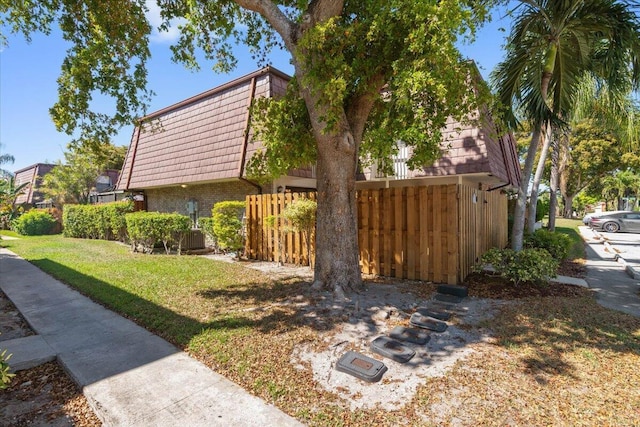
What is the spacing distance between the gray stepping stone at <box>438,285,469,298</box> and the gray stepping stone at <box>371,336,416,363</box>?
236cm

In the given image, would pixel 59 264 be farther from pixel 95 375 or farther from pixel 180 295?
pixel 95 375

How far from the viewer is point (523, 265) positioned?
625 cm

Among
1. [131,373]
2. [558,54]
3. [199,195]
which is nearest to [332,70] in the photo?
[131,373]

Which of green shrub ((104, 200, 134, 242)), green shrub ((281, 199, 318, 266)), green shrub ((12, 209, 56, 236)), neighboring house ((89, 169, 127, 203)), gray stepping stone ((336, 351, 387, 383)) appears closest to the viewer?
gray stepping stone ((336, 351, 387, 383))

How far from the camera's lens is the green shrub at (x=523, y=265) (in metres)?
6.15

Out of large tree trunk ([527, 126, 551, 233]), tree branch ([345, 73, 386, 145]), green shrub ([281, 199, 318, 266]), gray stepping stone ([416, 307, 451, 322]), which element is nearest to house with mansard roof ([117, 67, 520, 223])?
large tree trunk ([527, 126, 551, 233])

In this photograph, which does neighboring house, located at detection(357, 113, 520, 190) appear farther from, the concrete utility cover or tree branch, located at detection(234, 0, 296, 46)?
tree branch, located at detection(234, 0, 296, 46)

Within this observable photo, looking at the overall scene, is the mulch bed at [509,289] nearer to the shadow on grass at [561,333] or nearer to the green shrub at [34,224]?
the shadow on grass at [561,333]

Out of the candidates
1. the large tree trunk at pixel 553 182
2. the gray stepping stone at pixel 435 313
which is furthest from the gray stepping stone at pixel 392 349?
the large tree trunk at pixel 553 182

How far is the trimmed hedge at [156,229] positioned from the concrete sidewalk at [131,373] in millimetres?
5612

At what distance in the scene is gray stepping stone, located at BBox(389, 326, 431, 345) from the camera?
4.04 meters

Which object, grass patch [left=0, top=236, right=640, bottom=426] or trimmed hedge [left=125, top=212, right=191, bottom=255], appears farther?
trimmed hedge [left=125, top=212, right=191, bottom=255]

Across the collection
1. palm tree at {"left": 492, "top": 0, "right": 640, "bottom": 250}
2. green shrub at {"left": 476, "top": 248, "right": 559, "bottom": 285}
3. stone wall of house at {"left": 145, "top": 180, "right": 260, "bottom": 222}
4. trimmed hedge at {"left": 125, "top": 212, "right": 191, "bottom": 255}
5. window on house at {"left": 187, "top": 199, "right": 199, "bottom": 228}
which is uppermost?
palm tree at {"left": 492, "top": 0, "right": 640, "bottom": 250}

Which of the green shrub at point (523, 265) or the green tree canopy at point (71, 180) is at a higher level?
the green tree canopy at point (71, 180)
